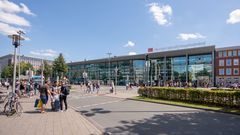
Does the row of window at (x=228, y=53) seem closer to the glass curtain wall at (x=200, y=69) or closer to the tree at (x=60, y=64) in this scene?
the glass curtain wall at (x=200, y=69)

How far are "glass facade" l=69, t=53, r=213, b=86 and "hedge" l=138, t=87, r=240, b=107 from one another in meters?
32.0

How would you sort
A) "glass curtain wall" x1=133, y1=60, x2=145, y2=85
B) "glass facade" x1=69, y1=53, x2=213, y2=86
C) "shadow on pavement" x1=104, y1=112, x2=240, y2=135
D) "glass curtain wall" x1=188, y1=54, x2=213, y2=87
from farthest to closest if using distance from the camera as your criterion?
"glass curtain wall" x1=133, y1=60, x2=145, y2=85, "glass facade" x1=69, y1=53, x2=213, y2=86, "glass curtain wall" x1=188, y1=54, x2=213, y2=87, "shadow on pavement" x1=104, y1=112, x2=240, y2=135

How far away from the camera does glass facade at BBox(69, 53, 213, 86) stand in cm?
6497

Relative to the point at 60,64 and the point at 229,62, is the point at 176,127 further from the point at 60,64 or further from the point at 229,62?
the point at 229,62

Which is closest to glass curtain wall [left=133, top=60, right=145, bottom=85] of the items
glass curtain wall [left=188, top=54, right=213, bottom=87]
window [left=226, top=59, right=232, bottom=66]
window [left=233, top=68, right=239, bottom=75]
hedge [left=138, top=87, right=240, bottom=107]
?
glass curtain wall [left=188, top=54, right=213, bottom=87]

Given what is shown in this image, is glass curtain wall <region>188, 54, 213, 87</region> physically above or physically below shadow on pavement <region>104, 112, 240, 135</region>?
above

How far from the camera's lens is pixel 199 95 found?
17.2 meters

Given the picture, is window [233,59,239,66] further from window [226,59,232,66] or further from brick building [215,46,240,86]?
window [226,59,232,66]

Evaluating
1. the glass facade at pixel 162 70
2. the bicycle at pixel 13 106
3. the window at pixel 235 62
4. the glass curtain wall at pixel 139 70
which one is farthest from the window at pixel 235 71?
the bicycle at pixel 13 106

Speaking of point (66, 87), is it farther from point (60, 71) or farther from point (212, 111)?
point (60, 71)

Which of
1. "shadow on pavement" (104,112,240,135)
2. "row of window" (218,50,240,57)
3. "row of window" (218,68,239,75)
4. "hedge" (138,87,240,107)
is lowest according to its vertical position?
"shadow on pavement" (104,112,240,135)

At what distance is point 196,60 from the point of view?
6681cm

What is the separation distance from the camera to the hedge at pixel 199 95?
1494 centimetres

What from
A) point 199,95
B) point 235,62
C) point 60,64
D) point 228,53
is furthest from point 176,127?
point 228,53
